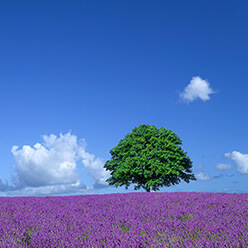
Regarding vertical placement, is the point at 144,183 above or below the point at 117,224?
above

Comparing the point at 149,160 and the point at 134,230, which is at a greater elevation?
the point at 149,160

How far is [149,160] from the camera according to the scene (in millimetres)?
21297

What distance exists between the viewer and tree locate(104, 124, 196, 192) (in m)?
21.2

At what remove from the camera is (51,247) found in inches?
158

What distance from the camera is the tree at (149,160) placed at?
2125cm

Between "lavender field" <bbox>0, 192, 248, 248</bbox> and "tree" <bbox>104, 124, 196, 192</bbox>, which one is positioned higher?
"tree" <bbox>104, 124, 196, 192</bbox>

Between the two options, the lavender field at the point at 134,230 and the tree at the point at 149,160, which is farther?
the tree at the point at 149,160

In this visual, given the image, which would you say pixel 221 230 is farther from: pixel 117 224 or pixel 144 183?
pixel 144 183

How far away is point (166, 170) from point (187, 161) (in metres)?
2.50

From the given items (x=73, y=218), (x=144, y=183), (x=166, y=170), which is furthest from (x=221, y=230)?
(x=144, y=183)

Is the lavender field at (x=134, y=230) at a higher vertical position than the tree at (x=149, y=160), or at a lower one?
lower

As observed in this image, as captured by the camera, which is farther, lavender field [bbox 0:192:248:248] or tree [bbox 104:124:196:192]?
tree [bbox 104:124:196:192]

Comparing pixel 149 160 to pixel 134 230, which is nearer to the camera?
pixel 134 230

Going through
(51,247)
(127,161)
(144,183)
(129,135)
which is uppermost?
(129,135)
